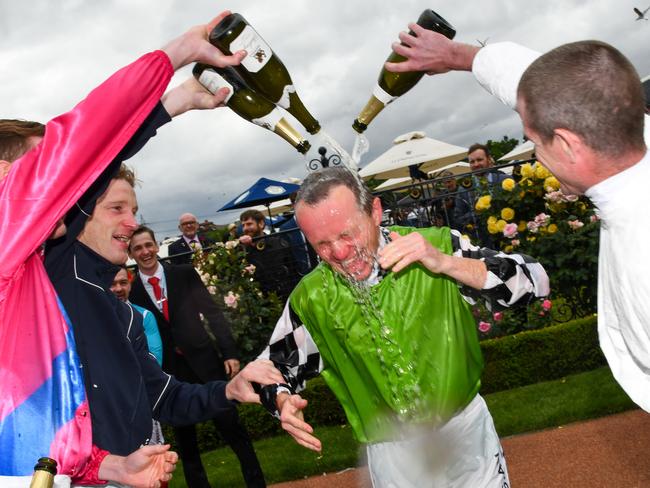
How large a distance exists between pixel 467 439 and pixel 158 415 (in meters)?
1.23

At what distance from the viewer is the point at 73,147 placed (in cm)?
159

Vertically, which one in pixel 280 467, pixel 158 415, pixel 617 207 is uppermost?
pixel 617 207

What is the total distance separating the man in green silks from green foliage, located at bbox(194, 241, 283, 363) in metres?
4.33

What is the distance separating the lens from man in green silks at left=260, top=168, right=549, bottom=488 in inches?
92.7

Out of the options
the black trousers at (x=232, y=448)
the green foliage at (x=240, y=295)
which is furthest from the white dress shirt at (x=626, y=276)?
the green foliage at (x=240, y=295)

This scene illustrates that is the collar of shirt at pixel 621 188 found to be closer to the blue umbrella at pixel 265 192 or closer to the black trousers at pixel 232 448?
the black trousers at pixel 232 448

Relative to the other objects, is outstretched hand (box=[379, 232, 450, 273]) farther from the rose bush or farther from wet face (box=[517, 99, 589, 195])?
the rose bush

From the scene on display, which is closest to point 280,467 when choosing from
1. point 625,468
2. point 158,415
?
point 625,468

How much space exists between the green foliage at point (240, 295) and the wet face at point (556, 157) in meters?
5.32

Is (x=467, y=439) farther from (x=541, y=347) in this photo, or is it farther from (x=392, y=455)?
(x=541, y=347)

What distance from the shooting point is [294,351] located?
2637 millimetres

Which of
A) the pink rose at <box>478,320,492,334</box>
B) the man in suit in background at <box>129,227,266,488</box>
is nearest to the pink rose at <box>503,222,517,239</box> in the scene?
the pink rose at <box>478,320,492,334</box>

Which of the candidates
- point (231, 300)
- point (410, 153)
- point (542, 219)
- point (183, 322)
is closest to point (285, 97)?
point (183, 322)

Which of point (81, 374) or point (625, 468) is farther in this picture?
point (625, 468)
